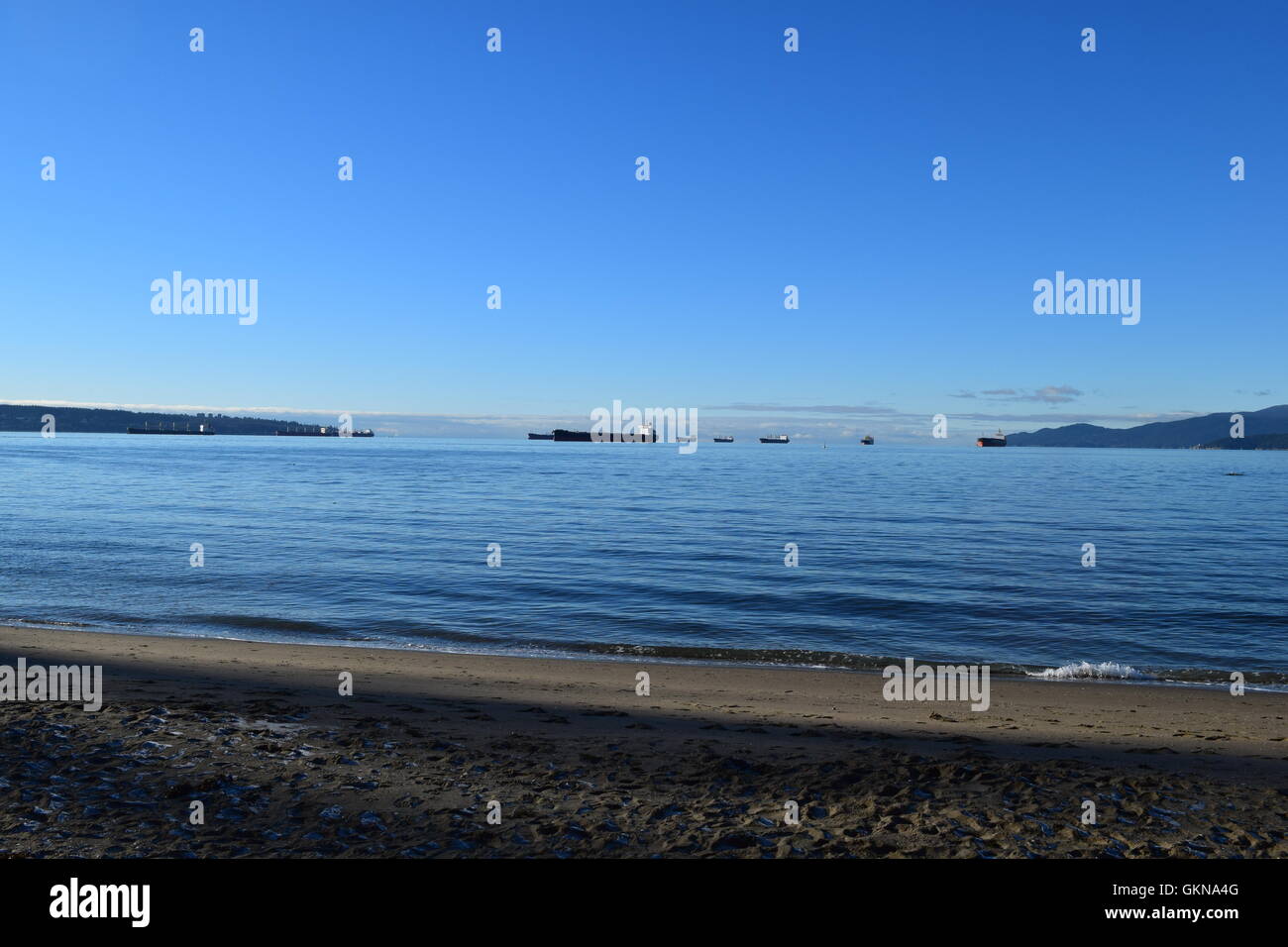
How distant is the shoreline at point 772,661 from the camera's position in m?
17.5

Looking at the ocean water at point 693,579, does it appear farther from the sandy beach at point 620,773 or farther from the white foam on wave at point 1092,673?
the sandy beach at point 620,773

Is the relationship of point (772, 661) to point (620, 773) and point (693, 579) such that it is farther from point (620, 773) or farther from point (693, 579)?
point (620, 773)

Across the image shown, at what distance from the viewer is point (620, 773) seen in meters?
9.68

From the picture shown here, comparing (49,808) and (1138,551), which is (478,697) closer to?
(49,808)

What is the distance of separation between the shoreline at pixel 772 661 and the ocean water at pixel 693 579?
13 cm

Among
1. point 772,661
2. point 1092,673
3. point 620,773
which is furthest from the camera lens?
point 772,661

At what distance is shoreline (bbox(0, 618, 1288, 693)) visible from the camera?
687 inches

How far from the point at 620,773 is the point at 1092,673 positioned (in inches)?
502

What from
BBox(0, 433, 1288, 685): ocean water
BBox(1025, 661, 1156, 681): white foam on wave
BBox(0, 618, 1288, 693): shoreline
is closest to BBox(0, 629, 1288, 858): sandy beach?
BBox(0, 618, 1288, 693): shoreline

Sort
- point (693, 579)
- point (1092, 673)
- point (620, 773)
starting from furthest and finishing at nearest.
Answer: point (693, 579)
point (1092, 673)
point (620, 773)

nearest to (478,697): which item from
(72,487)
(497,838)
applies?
(497,838)

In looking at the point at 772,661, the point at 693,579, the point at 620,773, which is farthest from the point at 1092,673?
the point at 693,579

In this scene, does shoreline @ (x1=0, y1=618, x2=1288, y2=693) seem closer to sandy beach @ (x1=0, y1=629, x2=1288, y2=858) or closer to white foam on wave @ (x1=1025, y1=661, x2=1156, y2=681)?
white foam on wave @ (x1=1025, y1=661, x2=1156, y2=681)

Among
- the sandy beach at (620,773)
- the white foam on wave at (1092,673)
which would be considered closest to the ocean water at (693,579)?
the white foam on wave at (1092,673)
